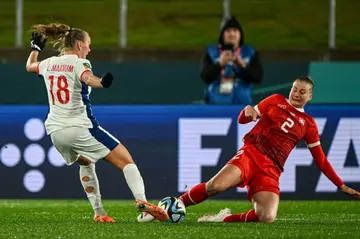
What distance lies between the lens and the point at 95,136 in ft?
30.6

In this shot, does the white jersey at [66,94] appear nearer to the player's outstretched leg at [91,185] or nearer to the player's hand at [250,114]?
the player's outstretched leg at [91,185]

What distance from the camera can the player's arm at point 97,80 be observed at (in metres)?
8.54

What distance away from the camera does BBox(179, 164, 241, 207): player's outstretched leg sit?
946cm

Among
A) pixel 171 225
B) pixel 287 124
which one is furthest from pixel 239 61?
pixel 171 225

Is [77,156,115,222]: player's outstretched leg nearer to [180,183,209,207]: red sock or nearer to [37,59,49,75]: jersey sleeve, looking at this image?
[180,183,209,207]: red sock

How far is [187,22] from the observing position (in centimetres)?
1753

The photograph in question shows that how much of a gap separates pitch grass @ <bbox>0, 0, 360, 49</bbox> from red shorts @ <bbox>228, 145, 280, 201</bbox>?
269 inches

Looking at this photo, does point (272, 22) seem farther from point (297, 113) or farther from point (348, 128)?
point (297, 113)

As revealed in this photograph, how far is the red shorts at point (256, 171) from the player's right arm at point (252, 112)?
358mm

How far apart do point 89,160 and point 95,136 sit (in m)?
0.32

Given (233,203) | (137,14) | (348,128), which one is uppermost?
(137,14)

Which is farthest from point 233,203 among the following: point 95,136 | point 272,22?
point 272,22

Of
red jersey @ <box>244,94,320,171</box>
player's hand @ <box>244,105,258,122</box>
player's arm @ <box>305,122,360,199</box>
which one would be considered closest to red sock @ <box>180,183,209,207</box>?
red jersey @ <box>244,94,320,171</box>

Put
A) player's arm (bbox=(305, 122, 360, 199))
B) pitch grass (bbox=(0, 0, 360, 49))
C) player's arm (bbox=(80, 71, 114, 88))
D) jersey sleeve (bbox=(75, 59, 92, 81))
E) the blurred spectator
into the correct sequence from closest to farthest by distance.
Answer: player's arm (bbox=(80, 71, 114, 88))
jersey sleeve (bbox=(75, 59, 92, 81))
player's arm (bbox=(305, 122, 360, 199))
the blurred spectator
pitch grass (bbox=(0, 0, 360, 49))
